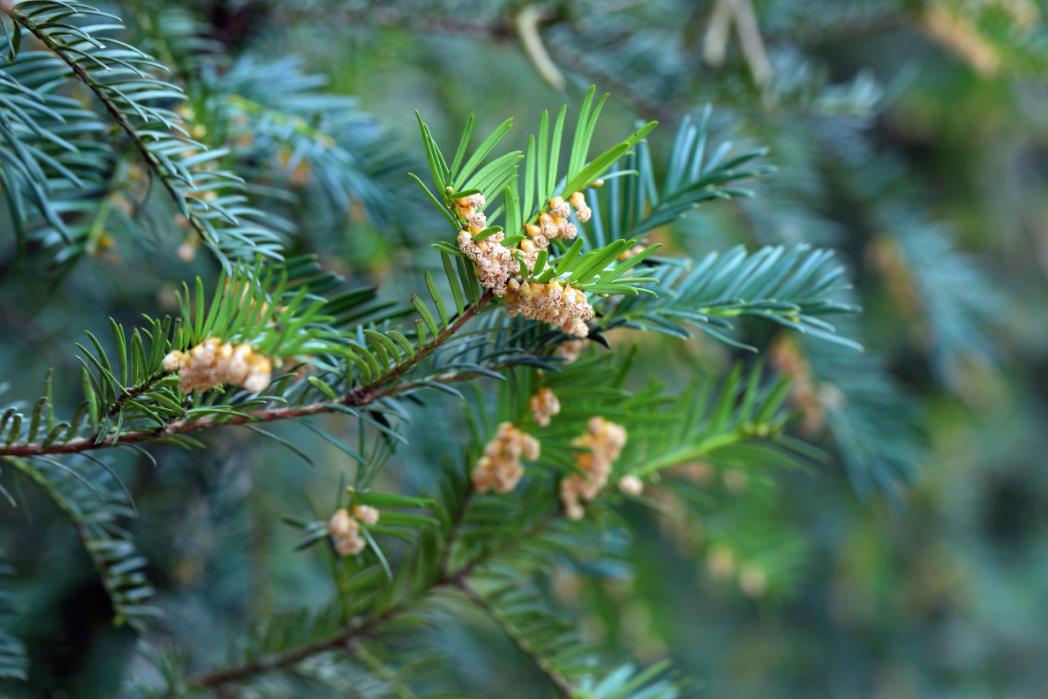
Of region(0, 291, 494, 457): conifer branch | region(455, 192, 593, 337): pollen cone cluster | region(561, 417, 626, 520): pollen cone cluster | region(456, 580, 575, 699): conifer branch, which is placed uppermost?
region(455, 192, 593, 337): pollen cone cluster

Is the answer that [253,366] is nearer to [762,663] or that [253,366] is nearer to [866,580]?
[866,580]

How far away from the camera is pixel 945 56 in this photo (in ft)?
4.18

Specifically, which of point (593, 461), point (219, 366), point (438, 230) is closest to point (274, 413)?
point (219, 366)

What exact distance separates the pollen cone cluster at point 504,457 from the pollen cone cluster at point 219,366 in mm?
118

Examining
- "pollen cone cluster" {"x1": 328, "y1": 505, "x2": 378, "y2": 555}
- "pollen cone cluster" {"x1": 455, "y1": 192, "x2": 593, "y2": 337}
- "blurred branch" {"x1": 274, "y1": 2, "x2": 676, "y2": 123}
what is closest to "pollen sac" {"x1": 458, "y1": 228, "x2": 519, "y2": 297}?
"pollen cone cluster" {"x1": 455, "y1": 192, "x2": 593, "y2": 337}

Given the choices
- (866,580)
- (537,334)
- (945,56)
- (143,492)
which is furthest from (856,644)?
(537,334)

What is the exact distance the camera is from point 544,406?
32cm

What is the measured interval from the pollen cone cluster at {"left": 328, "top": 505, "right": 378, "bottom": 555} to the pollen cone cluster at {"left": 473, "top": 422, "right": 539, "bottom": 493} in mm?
49

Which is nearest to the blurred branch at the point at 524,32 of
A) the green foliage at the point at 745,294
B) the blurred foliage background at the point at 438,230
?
the blurred foliage background at the point at 438,230

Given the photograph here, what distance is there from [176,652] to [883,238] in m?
0.61

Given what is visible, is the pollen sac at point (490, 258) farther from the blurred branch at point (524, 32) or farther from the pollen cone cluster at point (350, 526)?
the blurred branch at point (524, 32)

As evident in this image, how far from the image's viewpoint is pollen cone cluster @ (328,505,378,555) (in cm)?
31

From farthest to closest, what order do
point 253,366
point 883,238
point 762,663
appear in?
1. point 762,663
2. point 883,238
3. point 253,366

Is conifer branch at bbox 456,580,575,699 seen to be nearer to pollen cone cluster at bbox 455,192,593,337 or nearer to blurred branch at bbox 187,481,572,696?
blurred branch at bbox 187,481,572,696
